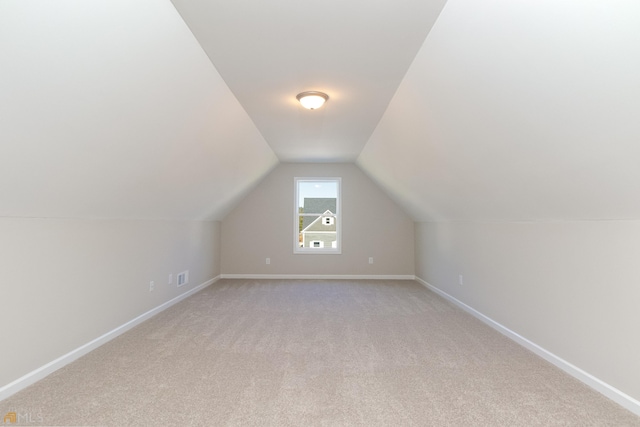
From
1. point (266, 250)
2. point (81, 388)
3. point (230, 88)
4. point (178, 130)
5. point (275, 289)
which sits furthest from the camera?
point (266, 250)

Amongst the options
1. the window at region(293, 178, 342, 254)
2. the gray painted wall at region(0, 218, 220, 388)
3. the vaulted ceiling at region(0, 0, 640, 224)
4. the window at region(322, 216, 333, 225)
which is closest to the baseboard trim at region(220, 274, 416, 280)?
the window at region(293, 178, 342, 254)

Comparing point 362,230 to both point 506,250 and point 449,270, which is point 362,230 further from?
point 506,250

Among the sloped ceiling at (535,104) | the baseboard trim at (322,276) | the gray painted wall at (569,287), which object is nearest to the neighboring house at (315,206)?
the baseboard trim at (322,276)

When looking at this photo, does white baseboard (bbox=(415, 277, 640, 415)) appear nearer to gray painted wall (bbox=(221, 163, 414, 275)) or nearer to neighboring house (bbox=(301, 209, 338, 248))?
gray painted wall (bbox=(221, 163, 414, 275))

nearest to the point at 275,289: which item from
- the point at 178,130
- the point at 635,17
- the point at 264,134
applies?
the point at 264,134

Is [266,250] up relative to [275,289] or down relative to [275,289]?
up

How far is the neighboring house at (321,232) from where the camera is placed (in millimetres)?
6301

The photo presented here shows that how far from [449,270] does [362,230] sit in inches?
78.1

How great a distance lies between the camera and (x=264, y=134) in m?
4.14

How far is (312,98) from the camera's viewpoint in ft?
9.29

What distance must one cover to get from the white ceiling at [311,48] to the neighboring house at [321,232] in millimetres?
3037

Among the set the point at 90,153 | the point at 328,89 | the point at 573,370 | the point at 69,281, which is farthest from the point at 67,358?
the point at 573,370

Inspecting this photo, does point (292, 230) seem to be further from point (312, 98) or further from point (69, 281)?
point (69, 281)

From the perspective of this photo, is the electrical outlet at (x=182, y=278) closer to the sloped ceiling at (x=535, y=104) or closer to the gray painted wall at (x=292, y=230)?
the gray painted wall at (x=292, y=230)
